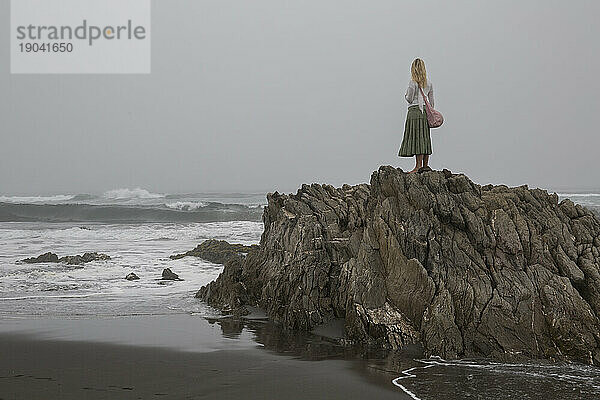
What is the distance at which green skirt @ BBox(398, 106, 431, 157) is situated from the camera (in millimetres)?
9750

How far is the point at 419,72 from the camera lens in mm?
9758

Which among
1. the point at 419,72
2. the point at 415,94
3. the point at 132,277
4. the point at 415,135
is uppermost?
the point at 419,72

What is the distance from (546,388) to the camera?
6.00 meters

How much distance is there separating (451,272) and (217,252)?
10539mm

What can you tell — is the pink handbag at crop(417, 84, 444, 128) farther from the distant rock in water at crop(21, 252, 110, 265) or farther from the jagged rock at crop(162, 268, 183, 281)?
the distant rock in water at crop(21, 252, 110, 265)

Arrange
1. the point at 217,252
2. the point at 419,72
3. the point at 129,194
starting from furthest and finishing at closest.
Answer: the point at 129,194 < the point at 217,252 < the point at 419,72

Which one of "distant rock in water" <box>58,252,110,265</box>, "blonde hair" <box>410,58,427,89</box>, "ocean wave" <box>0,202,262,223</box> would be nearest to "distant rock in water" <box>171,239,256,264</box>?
"distant rock in water" <box>58,252,110,265</box>

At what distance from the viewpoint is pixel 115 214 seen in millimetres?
40594

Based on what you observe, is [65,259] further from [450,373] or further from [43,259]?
[450,373]

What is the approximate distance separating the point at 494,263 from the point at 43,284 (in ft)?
34.5

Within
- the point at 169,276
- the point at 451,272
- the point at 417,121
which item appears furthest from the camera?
the point at 169,276

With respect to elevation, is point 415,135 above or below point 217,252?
above

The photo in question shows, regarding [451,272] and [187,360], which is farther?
[451,272]

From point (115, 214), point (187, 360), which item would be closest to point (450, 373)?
point (187, 360)
